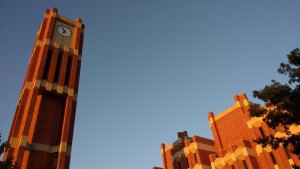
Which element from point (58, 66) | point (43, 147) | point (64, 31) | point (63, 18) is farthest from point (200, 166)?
point (63, 18)

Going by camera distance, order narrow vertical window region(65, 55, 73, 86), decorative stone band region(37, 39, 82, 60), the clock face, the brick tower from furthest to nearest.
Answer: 1. the clock face
2. decorative stone band region(37, 39, 82, 60)
3. narrow vertical window region(65, 55, 73, 86)
4. the brick tower

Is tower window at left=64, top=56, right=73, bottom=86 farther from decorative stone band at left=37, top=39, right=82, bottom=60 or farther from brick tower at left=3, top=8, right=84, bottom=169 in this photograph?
decorative stone band at left=37, top=39, right=82, bottom=60

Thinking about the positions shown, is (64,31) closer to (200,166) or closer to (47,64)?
(47,64)

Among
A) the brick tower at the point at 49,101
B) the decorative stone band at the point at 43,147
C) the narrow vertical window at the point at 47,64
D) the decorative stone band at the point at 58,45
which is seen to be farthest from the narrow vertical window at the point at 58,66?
the decorative stone band at the point at 43,147

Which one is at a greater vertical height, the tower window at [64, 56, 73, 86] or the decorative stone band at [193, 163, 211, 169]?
the tower window at [64, 56, 73, 86]

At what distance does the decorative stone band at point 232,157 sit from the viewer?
2970cm

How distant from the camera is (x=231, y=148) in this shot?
3111cm

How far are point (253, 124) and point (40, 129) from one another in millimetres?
22681

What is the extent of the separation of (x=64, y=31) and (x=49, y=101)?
388 inches

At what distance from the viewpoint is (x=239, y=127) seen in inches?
1346

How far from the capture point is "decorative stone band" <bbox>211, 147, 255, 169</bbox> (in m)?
29.7

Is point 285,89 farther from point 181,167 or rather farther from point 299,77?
point 181,167

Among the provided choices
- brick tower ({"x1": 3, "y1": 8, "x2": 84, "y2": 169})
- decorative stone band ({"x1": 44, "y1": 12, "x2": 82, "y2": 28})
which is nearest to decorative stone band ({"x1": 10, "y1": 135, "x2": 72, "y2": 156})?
brick tower ({"x1": 3, "y1": 8, "x2": 84, "y2": 169})

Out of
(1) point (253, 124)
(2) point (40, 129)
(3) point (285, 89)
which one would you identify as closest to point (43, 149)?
(2) point (40, 129)
